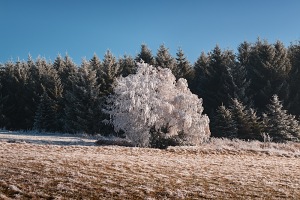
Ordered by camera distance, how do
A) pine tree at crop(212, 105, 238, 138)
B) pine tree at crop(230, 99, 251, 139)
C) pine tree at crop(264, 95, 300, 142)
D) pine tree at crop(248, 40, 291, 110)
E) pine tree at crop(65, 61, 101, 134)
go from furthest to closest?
1. pine tree at crop(248, 40, 291, 110)
2. pine tree at crop(65, 61, 101, 134)
3. pine tree at crop(230, 99, 251, 139)
4. pine tree at crop(212, 105, 238, 138)
5. pine tree at crop(264, 95, 300, 142)

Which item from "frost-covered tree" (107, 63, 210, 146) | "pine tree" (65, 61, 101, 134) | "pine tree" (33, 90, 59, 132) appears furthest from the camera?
"pine tree" (33, 90, 59, 132)

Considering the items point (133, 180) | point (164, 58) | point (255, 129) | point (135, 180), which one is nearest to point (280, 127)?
point (255, 129)

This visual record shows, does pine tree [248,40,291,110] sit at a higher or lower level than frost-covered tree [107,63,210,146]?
higher

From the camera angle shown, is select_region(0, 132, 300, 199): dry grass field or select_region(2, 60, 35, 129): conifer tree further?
select_region(2, 60, 35, 129): conifer tree

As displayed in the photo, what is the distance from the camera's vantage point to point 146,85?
36.1 metres

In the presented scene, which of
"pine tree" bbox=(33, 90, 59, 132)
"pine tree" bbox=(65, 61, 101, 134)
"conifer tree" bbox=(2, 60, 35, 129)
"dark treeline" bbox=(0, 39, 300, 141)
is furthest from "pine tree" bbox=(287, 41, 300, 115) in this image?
"conifer tree" bbox=(2, 60, 35, 129)

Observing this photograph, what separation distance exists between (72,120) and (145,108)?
71.5ft

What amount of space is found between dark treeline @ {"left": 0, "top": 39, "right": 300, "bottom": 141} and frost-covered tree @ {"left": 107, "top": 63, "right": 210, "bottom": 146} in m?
12.2

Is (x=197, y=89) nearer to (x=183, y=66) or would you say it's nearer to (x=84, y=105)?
(x=183, y=66)

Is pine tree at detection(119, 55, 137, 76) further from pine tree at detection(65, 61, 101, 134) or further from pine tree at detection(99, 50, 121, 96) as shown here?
pine tree at detection(65, 61, 101, 134)

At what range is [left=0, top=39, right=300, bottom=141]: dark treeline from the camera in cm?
4756

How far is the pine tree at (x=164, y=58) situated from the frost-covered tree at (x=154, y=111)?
959 inches

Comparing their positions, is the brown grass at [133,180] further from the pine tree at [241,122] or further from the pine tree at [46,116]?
the pine tree at [46,116]

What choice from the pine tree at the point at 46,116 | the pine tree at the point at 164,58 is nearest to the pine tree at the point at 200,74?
the pine tree at the point at 164,58
